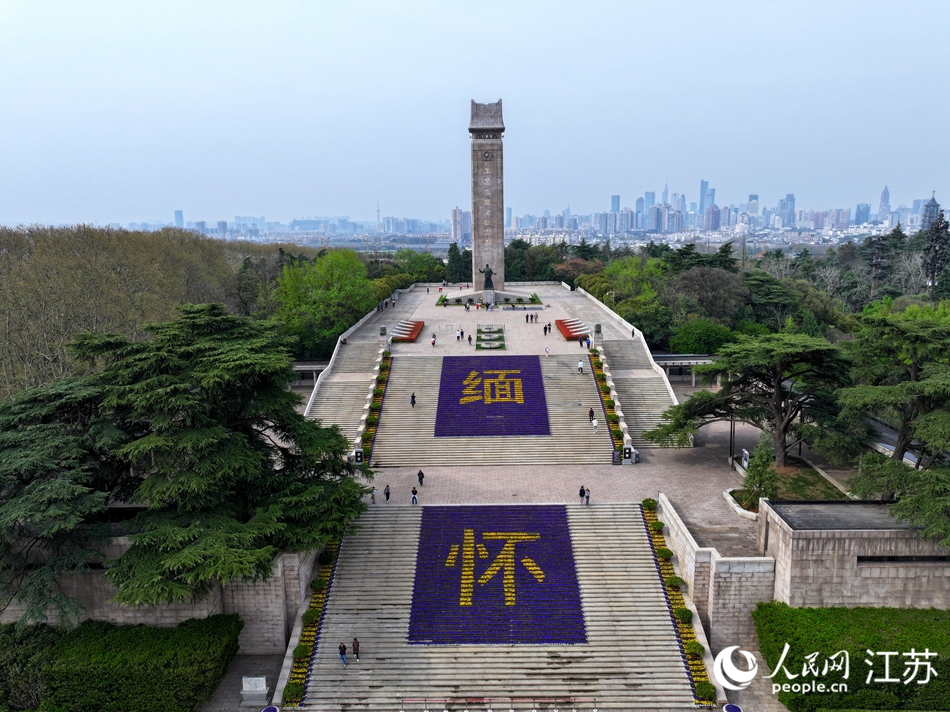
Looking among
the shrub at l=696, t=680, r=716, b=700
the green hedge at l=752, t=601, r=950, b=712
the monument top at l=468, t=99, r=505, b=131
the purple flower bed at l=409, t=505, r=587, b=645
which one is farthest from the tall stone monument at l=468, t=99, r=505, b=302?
the shrub at l=696, t=680, r=716, b=700

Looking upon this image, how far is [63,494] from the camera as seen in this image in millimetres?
17531

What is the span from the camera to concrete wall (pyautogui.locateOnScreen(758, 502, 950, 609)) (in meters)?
19.3

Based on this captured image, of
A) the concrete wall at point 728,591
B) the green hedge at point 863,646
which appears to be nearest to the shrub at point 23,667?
the concrete wall at point 728,591

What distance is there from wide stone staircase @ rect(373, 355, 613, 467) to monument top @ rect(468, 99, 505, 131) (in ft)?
108

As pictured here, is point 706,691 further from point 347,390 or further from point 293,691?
point 347,390

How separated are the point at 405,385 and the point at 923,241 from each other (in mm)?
74671

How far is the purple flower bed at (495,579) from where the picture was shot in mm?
20203

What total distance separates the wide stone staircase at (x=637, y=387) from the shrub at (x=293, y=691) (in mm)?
19137

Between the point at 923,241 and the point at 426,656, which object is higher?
the point at 923,241

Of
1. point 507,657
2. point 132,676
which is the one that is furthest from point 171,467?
point 507,657

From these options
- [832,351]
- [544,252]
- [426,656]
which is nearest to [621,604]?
[426,656]

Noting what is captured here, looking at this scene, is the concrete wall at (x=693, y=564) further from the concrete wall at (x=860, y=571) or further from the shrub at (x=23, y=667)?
the shrub at (x=23, y=667)

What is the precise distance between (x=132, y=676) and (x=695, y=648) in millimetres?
16066

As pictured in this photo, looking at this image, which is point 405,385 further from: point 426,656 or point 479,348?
point 426,656
